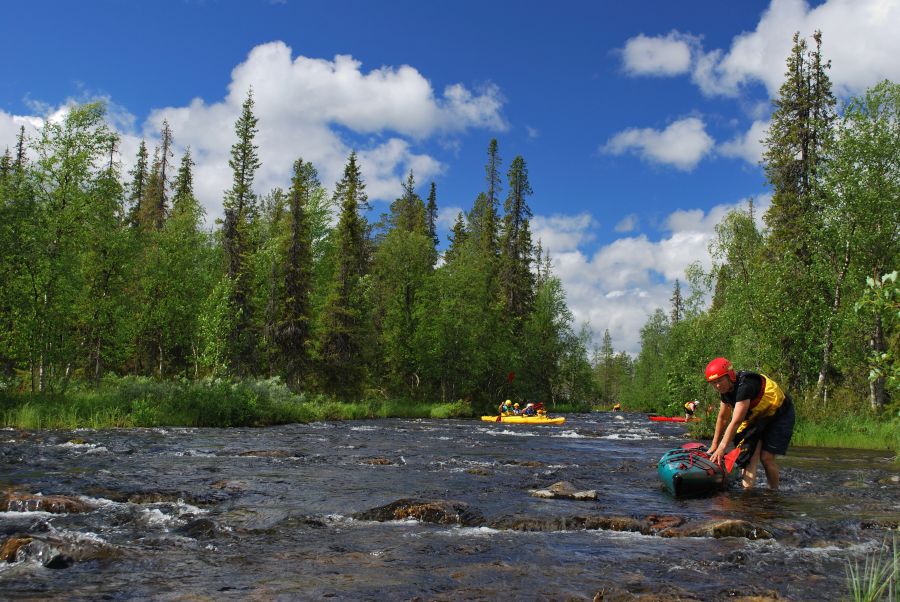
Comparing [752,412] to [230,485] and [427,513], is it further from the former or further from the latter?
[230,485]

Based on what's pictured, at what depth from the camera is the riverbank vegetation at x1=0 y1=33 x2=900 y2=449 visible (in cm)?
1977

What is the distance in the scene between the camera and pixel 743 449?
30.9ft

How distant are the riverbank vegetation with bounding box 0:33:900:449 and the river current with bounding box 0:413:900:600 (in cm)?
237

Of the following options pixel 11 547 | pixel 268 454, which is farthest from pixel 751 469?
pixel 268 454

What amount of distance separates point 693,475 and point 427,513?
4.19m

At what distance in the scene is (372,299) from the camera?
4391cm

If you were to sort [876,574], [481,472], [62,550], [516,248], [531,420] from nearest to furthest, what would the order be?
[876,574] < [62,550] < [481,472] < [531,420] < [516,248]

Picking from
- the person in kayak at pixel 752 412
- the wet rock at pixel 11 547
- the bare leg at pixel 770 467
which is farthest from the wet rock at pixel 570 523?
the wet rock at pixel 11 547

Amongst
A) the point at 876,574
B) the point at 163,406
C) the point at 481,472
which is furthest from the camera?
the point at 163,406

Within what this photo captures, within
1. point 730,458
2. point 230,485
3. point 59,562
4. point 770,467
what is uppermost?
point 730,458

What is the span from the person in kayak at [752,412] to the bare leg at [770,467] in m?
0.01

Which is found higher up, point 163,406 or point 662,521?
point 163,406

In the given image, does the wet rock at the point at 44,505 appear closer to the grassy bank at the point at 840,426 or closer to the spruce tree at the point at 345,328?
the grassy bank at the point at 840,426

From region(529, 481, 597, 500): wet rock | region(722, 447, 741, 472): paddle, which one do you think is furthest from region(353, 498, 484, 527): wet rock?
region(722, 447, 741, 472): paddle
